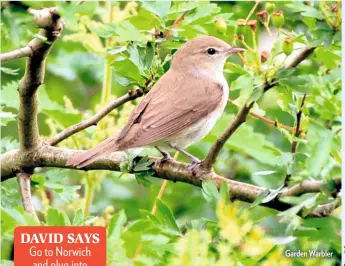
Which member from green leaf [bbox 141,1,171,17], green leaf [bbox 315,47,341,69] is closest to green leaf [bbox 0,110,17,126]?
green leaf [bbox 141,1,171,17]

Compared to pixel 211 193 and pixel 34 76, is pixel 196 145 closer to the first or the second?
pixel 34 76

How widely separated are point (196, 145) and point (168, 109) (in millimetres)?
635

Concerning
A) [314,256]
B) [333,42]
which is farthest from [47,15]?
[314,256]

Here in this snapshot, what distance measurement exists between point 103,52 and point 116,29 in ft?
1.87

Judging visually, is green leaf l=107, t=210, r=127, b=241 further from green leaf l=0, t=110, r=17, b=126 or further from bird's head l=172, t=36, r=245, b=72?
bird's head l=172, t=36, r=245, b=72

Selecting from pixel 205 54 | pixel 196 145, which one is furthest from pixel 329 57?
pixel 196 145

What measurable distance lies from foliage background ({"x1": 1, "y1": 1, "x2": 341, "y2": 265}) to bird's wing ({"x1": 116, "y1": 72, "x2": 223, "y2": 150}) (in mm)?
129

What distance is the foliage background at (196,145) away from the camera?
206cm

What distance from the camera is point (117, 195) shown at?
4.19 metres

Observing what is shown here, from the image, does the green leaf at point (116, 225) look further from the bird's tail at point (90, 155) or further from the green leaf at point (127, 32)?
the green leaf at point (127, 32)

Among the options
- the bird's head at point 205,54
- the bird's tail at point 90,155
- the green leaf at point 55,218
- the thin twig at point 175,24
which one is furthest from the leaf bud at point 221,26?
the bird's head at point 205,54

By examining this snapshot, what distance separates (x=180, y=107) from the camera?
3.50 m

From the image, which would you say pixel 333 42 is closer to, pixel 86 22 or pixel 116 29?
pixel 116 29
